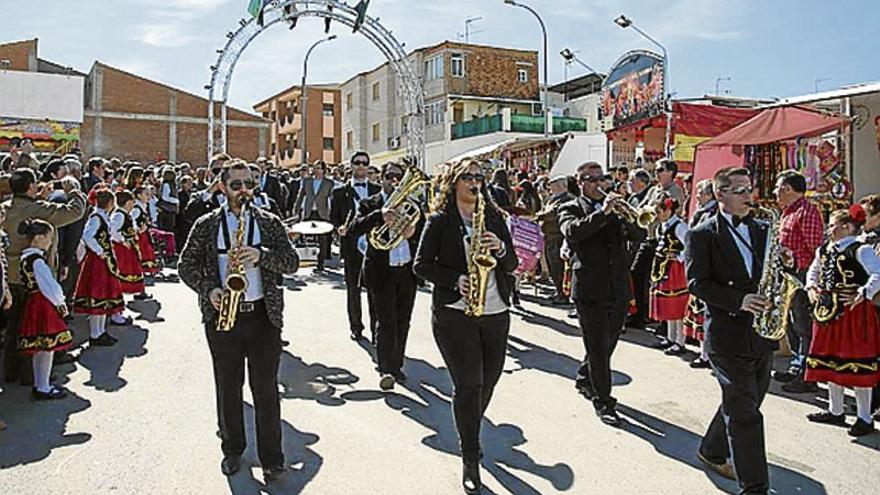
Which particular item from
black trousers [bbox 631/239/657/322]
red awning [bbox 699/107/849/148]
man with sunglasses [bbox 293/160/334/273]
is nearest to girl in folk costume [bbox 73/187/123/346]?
black trousers [bbox 631/239/657/322]

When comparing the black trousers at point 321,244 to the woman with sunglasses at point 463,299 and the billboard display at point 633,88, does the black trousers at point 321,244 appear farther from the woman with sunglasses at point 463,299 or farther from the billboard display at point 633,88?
the woman with sunglasses at point 463,299

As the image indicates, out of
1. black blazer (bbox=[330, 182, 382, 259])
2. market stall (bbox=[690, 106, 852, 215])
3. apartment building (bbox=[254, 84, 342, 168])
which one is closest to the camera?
black blazer (bbox=[330, 182, 382, 259])

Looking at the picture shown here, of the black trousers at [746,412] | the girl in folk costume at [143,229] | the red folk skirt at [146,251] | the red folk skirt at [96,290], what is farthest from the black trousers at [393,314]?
the red folk skirt at [146,251]

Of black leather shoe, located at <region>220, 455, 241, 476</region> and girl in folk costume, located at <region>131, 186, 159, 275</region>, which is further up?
girl in folk costume, located at <region>131, 186, 159, 275</region>

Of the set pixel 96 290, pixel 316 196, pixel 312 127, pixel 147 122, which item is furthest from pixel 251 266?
pixel 312 127

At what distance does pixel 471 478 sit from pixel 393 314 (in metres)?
Answer: 2.56

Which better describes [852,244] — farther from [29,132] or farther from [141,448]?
[29,132]

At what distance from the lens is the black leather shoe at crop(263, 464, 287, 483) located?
4.73 m

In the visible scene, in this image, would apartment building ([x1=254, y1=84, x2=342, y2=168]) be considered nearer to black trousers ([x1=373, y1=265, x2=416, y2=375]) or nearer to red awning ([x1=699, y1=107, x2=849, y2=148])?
red awning ([x1=699, y1=107, x2=849, y2=148])

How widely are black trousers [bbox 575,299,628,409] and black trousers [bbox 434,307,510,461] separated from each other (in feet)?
4.55

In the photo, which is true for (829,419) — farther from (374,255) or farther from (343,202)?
(343,202)

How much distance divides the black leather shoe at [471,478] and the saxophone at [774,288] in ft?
6.00

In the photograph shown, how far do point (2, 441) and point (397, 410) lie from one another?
2.92m

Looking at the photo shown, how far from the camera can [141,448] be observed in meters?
5.30
